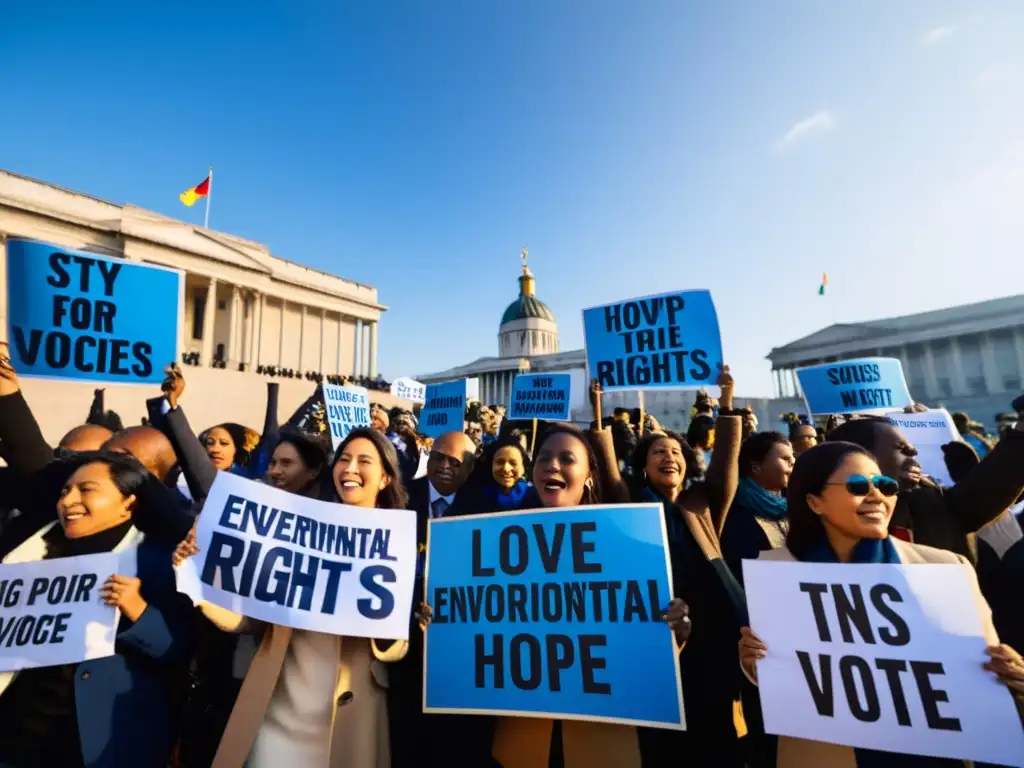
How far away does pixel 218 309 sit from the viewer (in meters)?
42.4

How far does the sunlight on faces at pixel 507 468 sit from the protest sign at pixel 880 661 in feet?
6.38

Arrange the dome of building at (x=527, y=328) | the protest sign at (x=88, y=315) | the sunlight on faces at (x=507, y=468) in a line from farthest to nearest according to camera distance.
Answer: the dome of building at (x=527, y=328), the protest sign at (x=88, y=315), the sunlight on faces at (x=507, y=468)

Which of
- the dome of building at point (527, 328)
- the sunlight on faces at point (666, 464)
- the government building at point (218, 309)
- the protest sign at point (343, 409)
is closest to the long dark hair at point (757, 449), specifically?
the sunlight on faces at point (666, 464)

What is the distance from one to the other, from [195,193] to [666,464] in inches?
1601

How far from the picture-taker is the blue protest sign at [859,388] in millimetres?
8023

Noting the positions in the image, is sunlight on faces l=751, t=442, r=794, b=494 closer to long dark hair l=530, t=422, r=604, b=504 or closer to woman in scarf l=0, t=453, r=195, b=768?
long dark hair l=530, t=422, r=604, b=504

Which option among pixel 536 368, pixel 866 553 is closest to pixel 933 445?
pixel 866 553

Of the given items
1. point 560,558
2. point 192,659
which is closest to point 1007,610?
point 560,558

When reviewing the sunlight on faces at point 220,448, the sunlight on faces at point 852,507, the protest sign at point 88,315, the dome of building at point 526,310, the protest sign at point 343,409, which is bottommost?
the sunlight on faces at point 852,507

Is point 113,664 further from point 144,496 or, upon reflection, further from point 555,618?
point 555,618

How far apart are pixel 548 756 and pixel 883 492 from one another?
6.17 ft

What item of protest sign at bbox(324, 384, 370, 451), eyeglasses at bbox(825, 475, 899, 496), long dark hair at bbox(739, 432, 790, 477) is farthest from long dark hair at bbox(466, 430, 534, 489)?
protest sign at bbox(324, 384, 370, 451)

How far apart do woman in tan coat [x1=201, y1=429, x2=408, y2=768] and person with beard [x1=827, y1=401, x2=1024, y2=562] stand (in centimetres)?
270

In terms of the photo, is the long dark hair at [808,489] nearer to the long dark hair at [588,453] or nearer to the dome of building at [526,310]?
the long dark hair at [588,453]
